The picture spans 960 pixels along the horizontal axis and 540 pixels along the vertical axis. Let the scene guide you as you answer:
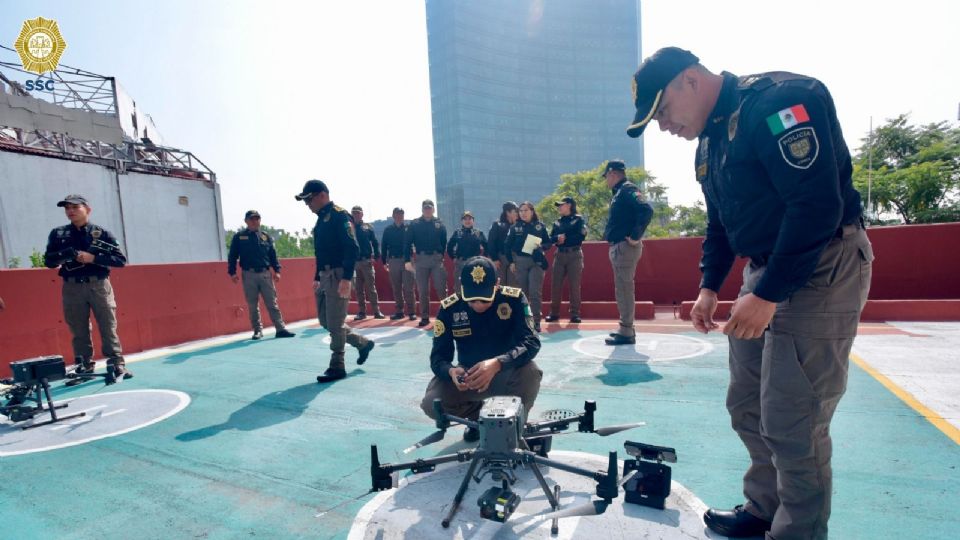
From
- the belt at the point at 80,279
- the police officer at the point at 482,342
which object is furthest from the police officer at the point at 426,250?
the police officer at the point at 482,342

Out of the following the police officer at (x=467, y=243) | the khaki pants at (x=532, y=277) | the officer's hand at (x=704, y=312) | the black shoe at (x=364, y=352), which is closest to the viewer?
the officer's hand at (x=704, y=312)

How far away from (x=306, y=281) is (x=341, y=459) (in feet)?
25.9

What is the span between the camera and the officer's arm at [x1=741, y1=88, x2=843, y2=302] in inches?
58.7

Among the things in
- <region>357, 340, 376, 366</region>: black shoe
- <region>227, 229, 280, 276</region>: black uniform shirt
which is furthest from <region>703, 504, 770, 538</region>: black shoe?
<region>227, 229, 280, 276</region>: black uniform shirt

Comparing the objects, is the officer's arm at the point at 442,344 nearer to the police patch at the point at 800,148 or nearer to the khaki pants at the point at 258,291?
the police patch at the point at 800,148

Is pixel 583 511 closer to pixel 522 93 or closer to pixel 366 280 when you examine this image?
pixel 366 280

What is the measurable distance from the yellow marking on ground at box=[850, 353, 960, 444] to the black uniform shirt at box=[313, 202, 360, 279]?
17.2ft

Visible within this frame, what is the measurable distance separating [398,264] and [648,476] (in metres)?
7.83

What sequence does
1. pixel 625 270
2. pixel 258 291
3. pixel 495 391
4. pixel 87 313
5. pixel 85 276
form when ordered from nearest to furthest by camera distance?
pixel 495 391 < pixel 85 276 < pixel 87 313 < pixel 625 270 < pixel 258 291

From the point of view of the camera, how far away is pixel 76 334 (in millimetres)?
5664

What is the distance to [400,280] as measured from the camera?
980 centimetres

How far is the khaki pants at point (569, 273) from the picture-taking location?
7879 millimetres

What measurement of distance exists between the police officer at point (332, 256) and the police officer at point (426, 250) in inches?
137

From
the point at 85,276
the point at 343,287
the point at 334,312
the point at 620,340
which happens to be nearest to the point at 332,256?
the point at 343,287
